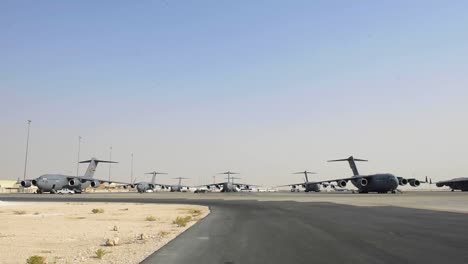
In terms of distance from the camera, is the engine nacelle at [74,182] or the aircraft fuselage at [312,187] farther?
the aircraft fuselage at [312,187]

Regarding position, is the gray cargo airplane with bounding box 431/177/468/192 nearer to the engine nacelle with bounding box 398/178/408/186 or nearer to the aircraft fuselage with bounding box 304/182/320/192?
the engine nacelle with bounding box 398/178/408/186

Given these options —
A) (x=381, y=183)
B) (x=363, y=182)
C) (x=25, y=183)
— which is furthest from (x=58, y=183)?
(x=381, y=183)

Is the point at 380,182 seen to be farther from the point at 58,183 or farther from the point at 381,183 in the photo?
the point at 58,183

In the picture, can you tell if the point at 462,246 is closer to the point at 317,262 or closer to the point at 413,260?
the point at 413,260

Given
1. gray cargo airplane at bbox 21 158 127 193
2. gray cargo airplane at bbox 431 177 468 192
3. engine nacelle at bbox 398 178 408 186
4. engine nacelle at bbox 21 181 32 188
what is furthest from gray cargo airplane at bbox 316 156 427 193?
engine nacelle at bbox 21 181 32 188

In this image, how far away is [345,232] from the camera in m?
18.6

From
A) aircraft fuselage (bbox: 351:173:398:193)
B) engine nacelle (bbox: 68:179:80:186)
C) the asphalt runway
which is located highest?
engine nacelle (bbox: 68:179:80:186)

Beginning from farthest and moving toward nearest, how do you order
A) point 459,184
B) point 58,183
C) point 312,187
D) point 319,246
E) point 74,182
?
point 312,187, point 459,184, point 74,182, point 58,183, point 319,246

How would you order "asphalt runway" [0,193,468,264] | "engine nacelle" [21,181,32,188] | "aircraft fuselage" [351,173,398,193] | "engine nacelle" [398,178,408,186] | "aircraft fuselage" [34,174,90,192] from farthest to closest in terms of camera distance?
"engine nacelle" [398,178,408,186], "aircraft fuselage" [34,174,90,192], "engine nacelle" [21,181,32,188], "aircraft fuselage" [351,173,398,193], "asphalt runway" [0,193,468,264]

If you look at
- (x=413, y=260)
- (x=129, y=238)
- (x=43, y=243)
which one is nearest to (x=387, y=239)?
(x=413, y=260)

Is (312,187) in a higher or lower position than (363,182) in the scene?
higher

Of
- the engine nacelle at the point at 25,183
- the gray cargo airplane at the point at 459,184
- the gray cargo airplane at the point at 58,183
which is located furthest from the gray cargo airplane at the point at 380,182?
the engine nacelle at the point at 25,183

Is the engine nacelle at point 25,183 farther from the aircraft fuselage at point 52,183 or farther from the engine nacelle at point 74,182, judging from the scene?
the engine nacelle at point 74,182

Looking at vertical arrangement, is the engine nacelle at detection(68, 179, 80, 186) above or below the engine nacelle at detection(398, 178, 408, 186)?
above
